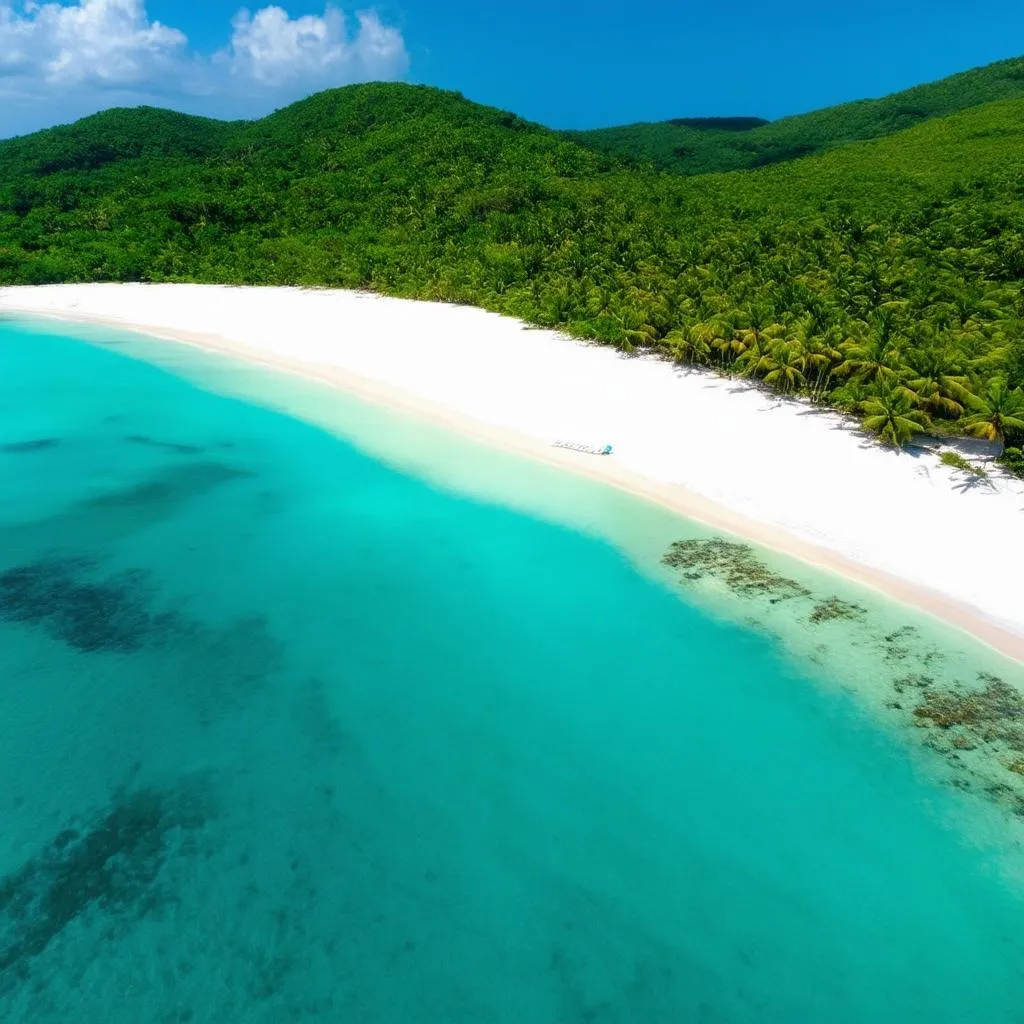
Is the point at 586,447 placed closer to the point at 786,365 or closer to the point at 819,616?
the point at 786,365

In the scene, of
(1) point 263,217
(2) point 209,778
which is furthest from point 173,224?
(2) point 209,778

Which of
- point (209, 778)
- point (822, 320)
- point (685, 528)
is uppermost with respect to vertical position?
point (822, 320)

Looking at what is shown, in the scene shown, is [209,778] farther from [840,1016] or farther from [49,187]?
[49,187]

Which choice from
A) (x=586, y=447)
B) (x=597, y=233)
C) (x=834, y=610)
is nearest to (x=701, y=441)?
(x=586, y=447)

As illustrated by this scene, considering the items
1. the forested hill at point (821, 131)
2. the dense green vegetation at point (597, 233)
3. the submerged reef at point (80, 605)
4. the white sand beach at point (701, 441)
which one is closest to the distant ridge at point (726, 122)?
the forested hill at point (821, 131)

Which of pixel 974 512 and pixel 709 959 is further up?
pixel 974 512

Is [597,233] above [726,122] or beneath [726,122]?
beneath
